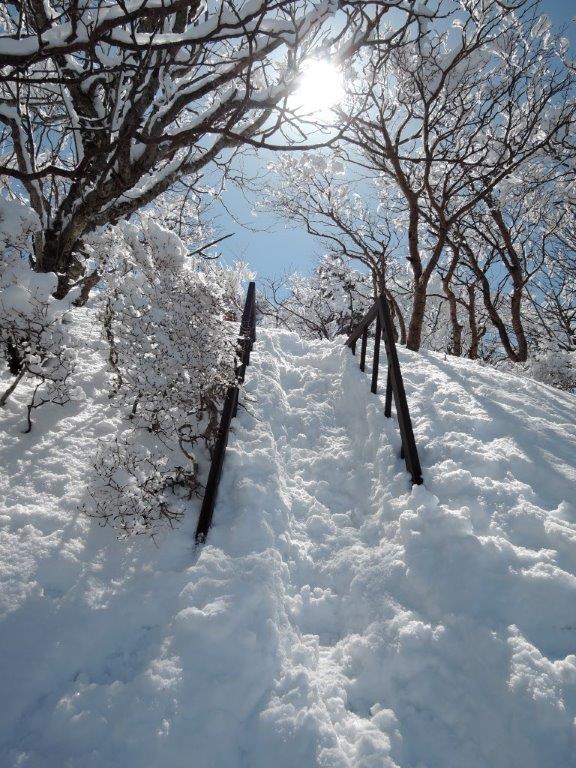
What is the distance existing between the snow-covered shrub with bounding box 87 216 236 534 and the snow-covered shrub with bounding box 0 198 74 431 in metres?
0.42

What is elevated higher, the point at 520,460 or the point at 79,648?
the point at 520,460

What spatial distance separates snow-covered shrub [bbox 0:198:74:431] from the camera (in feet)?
9.10

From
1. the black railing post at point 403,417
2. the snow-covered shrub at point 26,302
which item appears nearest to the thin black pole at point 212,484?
the snow-covered shrub at point 26,302

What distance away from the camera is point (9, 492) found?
2.73m

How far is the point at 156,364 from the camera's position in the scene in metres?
3.01

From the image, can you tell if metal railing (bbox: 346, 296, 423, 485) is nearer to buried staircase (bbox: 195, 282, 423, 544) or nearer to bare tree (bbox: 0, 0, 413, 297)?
buried staircase (bbox: 195, 282, 423, 544)

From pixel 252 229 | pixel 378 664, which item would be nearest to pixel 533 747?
pixel 378 664

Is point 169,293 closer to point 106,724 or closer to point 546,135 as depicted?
point 106,724

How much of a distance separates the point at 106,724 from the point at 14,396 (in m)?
2.89

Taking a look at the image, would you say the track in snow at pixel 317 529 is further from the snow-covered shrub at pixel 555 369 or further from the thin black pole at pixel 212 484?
the snow-covered shrub at pixel 555 369

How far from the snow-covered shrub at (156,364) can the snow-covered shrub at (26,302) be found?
0.42m

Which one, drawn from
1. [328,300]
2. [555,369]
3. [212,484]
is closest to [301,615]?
[212,484]

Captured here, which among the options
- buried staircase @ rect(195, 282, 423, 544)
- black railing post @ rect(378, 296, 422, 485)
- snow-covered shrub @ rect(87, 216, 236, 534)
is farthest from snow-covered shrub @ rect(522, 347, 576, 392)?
snow-covered shrub @ rect(87, 216, 236, 534)

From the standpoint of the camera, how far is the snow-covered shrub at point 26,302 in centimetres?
277
